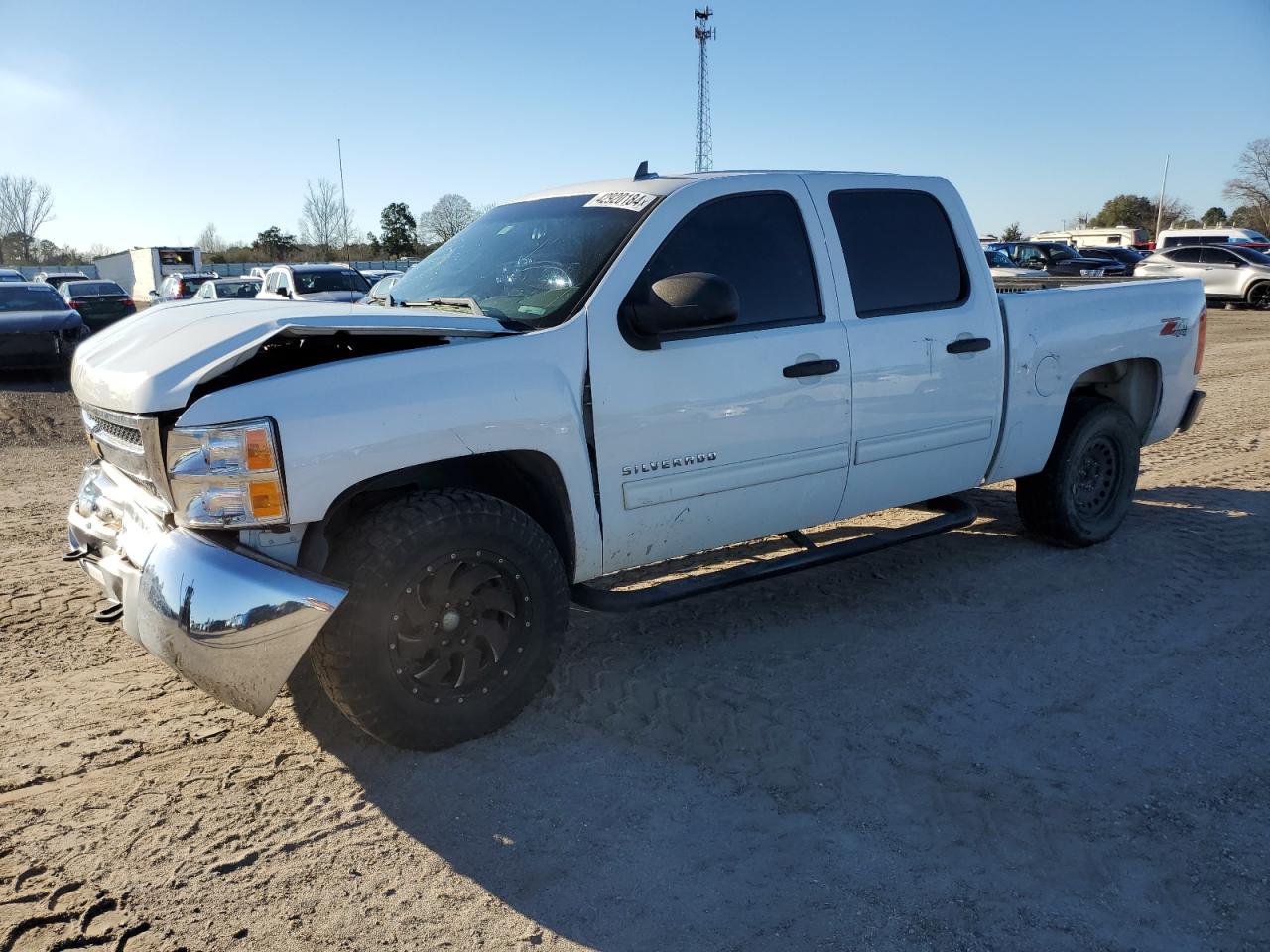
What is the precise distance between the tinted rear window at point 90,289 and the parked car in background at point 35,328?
880 cm

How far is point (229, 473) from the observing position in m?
2.94

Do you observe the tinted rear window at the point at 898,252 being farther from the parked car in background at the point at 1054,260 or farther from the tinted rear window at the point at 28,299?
the parked car in background at the point at 1054,260

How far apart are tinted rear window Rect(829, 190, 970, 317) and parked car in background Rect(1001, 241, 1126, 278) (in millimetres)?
24592

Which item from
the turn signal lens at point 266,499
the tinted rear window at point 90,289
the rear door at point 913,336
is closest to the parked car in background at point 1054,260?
the tinted rear window at point 90,289

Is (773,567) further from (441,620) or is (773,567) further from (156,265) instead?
(156,265)

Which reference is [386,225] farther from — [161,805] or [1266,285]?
[161,805]

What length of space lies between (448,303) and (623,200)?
0.86 metres

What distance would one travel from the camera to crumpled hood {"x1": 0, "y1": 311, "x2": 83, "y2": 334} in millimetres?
13188

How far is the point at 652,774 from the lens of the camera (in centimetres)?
332

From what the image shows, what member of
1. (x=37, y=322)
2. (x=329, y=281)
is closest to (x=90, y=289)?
(x=329, y=281)

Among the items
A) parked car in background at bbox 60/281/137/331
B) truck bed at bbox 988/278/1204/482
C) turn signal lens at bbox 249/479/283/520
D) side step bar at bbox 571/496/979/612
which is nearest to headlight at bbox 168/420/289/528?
turn signal lens at bbox 249/479/283/520

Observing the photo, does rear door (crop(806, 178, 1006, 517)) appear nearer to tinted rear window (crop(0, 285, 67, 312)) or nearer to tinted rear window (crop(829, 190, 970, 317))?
tinted rear window (crop(829, 190, 970, 317))

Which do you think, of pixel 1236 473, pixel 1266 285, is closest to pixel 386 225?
pixel 1266 285

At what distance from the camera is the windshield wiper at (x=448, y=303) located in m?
3.85
